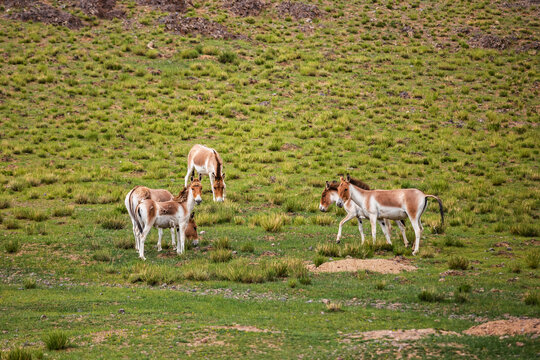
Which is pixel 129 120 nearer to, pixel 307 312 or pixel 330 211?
pixel 330 211

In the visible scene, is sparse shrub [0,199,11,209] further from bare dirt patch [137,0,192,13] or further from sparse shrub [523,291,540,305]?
bare dirt patch [137,0,192,13]

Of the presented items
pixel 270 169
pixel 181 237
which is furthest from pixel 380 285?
pixel 270 169

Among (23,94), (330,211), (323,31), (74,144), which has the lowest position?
(330,211)

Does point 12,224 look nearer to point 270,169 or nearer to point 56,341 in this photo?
point 56,341

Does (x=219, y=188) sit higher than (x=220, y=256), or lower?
higher

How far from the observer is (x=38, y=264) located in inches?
578

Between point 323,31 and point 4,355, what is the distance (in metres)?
52.8

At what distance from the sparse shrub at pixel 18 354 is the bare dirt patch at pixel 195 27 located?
4775 centimetres

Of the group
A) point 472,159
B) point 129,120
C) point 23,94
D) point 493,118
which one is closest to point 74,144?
point 129,120

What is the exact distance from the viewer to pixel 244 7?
5822 centimetres

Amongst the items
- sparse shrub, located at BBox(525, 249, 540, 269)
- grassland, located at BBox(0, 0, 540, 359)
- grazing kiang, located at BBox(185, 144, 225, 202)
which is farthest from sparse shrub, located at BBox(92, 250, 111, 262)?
sparse shrub, located at BBox(525, 249, 540, 269)

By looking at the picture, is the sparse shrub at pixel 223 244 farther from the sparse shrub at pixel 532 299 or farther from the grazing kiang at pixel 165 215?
the sparse shrub at pixel 532 299

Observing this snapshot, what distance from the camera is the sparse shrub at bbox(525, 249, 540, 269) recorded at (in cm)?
1393

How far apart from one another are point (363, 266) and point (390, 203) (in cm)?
293
